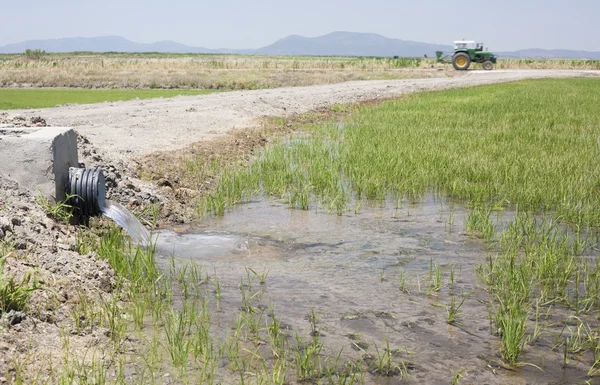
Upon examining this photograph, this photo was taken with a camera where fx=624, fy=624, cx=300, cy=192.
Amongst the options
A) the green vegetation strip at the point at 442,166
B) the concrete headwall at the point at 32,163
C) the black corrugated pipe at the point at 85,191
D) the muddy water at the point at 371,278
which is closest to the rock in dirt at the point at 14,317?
the muddy water at the point at 371,278

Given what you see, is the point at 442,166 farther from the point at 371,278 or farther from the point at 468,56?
the point at 468,56

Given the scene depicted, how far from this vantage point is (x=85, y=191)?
579 cm

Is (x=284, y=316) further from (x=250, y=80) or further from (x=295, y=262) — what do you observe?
(x=250, y=80)

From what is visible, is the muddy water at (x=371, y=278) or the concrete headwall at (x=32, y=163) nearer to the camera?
the muddy water at (x=371, y=278)

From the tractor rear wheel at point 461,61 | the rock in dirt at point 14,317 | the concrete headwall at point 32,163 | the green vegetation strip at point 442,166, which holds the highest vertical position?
the tractor rear wheel at point 461,61

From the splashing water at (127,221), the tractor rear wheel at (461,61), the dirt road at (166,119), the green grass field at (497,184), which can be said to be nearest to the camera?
the green grass field at (497,184)

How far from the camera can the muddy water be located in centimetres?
342

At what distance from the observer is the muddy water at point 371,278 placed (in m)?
3.42

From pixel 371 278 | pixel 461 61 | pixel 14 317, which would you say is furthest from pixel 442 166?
pixel 461 61

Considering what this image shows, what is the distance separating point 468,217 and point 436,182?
1.74m

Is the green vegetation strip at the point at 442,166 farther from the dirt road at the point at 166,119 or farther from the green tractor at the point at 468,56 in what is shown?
the green tractor at the point at 468,56

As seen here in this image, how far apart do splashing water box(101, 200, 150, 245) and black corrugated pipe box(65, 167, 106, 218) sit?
0.13 metres

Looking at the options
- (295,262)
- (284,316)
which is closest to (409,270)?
(295,262)

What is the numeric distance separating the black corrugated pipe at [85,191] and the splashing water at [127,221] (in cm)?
13
